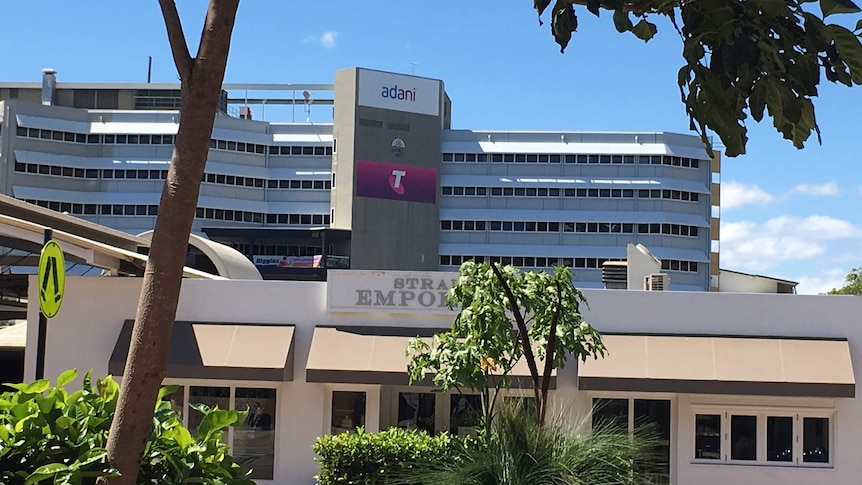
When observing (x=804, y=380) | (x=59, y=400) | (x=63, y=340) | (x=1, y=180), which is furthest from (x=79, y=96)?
(x=59, y=400)

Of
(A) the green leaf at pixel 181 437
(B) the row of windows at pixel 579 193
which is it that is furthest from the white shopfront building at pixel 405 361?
(B) the row of windows at pixel 579 193

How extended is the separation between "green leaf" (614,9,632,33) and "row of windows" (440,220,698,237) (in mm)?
80292

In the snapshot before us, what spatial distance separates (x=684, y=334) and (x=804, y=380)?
6.98ft

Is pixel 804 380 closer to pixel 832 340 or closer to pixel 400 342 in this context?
pixel 832 340

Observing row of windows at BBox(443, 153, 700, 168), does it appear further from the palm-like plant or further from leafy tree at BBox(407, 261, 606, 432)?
the palm-like plant

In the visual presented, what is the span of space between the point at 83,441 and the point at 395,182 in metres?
77.3

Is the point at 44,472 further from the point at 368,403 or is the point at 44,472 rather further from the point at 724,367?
the point at 724,367

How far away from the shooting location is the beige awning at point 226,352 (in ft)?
59.1

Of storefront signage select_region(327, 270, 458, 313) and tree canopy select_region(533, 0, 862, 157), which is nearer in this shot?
tree canopy select_region(533, 0, 862, 157)

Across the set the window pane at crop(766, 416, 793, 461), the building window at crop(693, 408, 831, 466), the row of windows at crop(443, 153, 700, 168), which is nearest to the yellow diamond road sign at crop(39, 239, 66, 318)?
the building window at crop(693, 408, 831, 466)

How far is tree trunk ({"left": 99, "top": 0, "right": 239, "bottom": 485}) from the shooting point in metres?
5.23

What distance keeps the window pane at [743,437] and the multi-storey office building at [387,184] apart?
2459 inches

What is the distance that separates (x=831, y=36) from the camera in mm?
3062

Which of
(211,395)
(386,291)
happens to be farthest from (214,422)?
(211,395)
